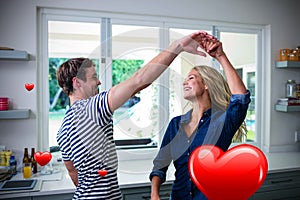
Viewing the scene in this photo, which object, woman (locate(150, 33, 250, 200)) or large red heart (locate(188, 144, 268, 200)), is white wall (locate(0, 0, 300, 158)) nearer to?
woman (locate(150, 33, 250, 200))

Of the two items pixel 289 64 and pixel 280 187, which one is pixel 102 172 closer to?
pixel 280 187

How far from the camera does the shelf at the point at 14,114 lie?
1.73 m

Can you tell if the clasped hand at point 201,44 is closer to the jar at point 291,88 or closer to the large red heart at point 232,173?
the large red heart at point 232,173

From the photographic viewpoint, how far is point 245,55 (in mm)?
2445

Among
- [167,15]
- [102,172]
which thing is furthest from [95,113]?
[167,15]

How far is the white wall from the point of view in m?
1.86

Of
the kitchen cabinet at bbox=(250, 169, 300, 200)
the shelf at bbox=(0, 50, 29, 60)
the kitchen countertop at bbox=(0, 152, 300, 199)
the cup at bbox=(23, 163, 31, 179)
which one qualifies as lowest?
the kitchen cabinet at bbox=(250, 169, 300, 200)

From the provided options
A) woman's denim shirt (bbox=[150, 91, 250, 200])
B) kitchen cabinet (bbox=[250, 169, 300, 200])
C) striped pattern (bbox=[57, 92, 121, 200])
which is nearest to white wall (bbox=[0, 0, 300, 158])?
kitchen cabinet (bbox=[250, 169, 300, 200])

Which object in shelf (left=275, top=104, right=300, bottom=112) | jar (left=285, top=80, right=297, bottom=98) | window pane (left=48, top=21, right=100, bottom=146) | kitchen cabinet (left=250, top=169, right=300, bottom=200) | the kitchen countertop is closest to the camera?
window pane (left=48, top=21, right=100, bottom=146)

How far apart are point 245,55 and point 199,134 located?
6.04ft

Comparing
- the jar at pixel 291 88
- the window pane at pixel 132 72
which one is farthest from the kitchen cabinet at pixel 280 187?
the window pane at pixel 132 72

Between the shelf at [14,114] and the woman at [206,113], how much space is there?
120 centimetres

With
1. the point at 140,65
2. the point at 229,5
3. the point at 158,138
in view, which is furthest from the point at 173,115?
the point at 229,5

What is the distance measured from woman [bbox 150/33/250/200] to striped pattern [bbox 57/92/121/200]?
15 cm
